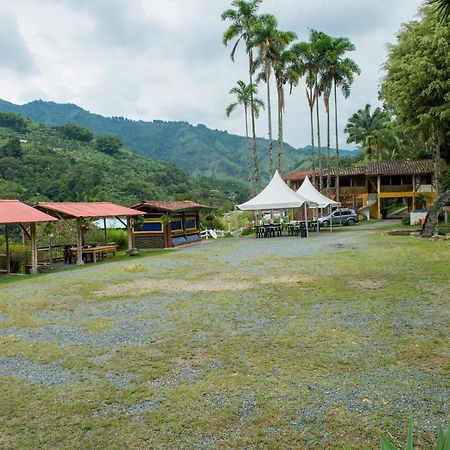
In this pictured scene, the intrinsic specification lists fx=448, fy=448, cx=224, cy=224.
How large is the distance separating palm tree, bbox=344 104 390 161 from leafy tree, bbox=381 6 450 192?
950 inches

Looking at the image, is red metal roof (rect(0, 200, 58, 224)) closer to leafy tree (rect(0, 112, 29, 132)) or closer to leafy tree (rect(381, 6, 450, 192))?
leafy tree (rect(381, 6, 450, 192))

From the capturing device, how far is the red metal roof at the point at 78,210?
650 inches

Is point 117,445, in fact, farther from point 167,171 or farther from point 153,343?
point 167,171

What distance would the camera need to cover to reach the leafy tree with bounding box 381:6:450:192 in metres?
20.9

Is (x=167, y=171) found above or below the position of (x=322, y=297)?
above

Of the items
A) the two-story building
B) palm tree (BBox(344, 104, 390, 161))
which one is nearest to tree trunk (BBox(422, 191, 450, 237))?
the two-story building

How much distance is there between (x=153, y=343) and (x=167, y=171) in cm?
6944

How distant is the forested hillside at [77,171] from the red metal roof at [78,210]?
1640cm

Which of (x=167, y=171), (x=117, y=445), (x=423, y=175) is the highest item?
(x=167, y=171)

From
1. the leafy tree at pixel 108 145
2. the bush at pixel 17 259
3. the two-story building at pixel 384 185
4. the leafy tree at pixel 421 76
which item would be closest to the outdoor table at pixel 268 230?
the leafy tree at pixel 421 76

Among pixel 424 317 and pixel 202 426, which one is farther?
pixel 424 317

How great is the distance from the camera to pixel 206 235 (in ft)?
94.9

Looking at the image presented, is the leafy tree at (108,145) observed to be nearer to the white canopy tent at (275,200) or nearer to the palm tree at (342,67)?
the palm tree at (342,67)

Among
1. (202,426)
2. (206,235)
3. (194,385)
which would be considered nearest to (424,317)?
(194,385)
